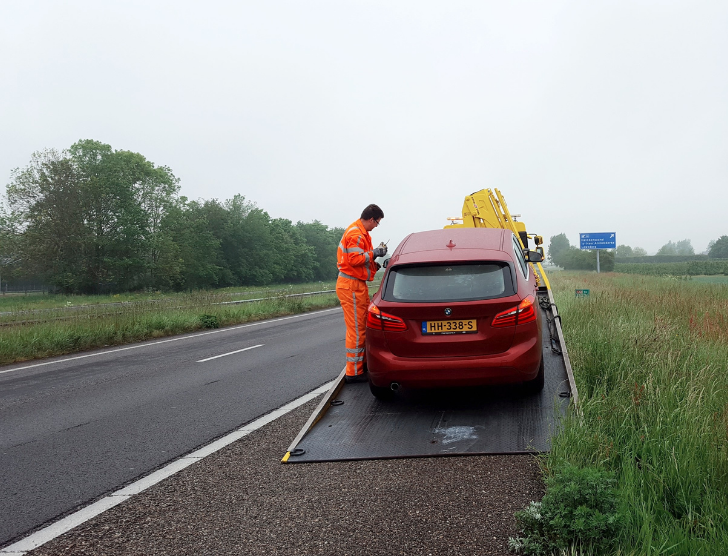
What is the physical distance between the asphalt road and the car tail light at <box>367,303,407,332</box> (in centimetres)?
182

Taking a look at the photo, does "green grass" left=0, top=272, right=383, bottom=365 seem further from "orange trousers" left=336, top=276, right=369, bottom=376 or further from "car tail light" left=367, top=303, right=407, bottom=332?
"car tail light" left=367, top=303, right=407, bottom=332

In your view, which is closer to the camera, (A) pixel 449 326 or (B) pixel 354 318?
(A) pixel 449 326

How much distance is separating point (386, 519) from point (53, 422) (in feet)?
15.4

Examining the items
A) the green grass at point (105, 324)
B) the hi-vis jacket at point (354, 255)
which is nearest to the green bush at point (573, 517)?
the hi-vis jacket at point (354, 255)

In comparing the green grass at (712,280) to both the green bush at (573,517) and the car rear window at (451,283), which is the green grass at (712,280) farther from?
the green bush at (573,517)

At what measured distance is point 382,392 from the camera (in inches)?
241

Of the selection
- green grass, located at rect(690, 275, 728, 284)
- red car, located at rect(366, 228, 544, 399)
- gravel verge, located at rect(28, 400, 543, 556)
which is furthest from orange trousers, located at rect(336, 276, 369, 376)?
green grass, located at rect(690, 275, 728, 284)

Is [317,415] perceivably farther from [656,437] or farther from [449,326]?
[656,437]

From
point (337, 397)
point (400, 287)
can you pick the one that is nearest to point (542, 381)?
point (400, 287)

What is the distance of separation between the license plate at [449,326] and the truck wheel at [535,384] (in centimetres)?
87

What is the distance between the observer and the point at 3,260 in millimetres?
46969

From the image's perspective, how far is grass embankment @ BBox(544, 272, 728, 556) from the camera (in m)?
3.01

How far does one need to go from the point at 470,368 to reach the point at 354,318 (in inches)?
79.2

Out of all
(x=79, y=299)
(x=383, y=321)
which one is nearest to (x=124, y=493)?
(x=383, y=321)
